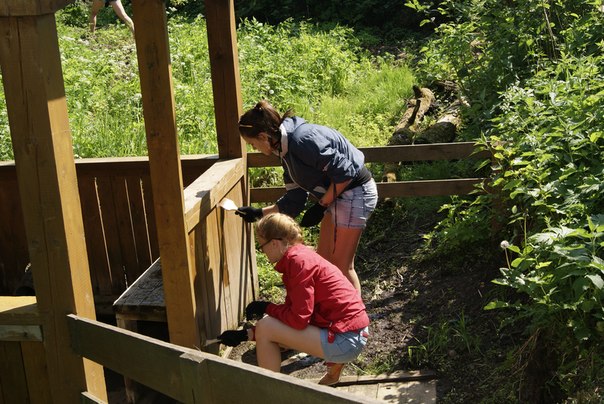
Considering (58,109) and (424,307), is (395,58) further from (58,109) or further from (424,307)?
(58,109)

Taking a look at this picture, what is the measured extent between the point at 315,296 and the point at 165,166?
1.05 meters

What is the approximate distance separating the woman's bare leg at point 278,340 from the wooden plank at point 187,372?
3.91 feet

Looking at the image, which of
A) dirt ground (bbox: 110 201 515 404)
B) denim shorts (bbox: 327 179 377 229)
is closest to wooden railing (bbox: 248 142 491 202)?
dirt ground (bbox: 110 201 515 404)

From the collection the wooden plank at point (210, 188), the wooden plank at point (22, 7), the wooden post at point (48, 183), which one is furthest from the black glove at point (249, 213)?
the wooden plank at point (22, 7)

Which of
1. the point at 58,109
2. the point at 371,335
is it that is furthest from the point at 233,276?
the point at 58,109

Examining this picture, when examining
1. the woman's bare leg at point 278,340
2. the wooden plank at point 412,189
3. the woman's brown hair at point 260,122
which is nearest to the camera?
the woman's bare leg at point 278,340

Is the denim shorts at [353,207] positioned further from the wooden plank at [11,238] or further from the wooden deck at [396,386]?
the wooden plank at [11,238]

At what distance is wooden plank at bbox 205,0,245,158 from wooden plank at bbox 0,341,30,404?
2666 millimetres

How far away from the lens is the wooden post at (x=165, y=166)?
4004 mm

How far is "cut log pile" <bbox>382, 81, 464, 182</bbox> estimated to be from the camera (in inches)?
332

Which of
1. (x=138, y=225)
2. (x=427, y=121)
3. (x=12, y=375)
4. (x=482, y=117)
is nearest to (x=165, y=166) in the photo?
(x=12, y=375)

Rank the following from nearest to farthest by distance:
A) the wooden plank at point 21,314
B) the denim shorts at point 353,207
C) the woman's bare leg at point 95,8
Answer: the wooden plank at point 21,314 < the denim shorts at point 353,207 < the woman's bare leg at point 95,8

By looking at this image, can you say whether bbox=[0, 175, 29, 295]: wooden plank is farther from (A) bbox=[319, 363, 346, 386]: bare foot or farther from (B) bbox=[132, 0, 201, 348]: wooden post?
(A) bbox=[319, 363, 346, 386]: bare foot

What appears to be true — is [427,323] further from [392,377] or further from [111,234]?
[111,234]
